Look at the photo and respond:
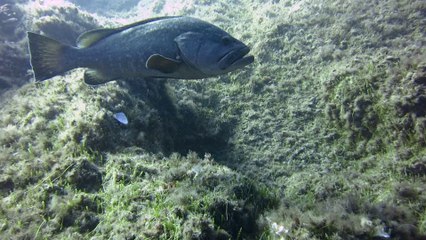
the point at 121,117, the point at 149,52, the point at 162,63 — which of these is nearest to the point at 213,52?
the point at 162,63

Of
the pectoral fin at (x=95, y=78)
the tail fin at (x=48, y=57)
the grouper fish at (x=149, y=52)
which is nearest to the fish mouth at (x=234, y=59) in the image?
the grouper fish at (x=149, y=52)

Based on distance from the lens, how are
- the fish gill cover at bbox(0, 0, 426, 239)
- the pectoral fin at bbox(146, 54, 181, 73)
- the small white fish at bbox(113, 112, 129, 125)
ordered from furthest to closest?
the small white fish at bbox(113, 112, 129, 125), the pectoral fin at bbox(146, 54, 181, 73), the fish gill cover at bbox(0, 0, 426, 239)

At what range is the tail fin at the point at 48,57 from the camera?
4.38m

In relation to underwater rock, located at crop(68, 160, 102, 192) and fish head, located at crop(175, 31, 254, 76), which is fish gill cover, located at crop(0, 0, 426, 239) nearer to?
underwater rock, located at crop(68, 160, 102, 192)

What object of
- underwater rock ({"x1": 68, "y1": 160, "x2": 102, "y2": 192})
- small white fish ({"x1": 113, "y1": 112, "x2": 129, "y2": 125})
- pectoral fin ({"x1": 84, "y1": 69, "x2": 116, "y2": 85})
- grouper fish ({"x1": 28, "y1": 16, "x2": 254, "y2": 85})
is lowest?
underwater rock ({"x1": 68, "y1": 160, "x2": 102, "y2": 192})

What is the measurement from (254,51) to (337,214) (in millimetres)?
4022

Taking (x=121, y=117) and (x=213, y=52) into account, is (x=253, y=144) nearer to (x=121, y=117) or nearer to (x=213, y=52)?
(x=213, y=52)

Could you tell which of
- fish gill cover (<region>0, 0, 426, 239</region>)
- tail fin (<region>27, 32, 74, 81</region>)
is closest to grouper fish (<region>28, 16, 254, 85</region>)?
tail fin (<region>27, 32, 74, 81</region>)

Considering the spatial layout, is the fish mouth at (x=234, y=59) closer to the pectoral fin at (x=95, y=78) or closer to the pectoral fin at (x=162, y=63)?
the pectoral fin at (x=162, y=63)

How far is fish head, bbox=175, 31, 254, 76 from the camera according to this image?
362cm

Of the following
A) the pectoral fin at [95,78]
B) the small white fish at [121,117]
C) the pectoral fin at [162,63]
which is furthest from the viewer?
the pectoral fin at [95,78]

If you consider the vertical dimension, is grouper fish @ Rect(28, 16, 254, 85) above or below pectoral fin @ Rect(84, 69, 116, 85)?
above

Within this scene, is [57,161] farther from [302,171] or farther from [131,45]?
[302,171]

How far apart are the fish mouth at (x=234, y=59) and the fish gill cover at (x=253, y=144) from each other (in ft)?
3.78
